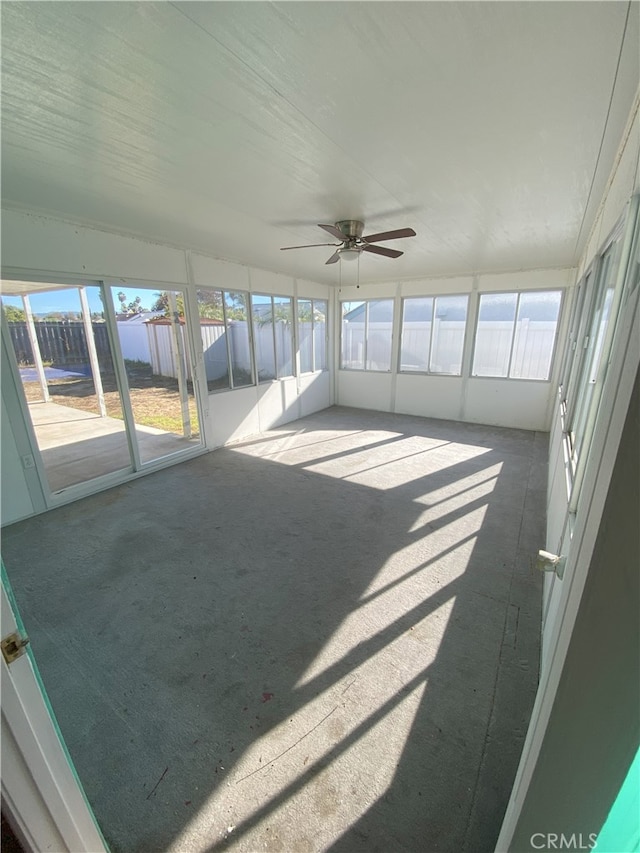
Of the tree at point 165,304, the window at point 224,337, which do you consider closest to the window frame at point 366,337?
the window at point 224,337

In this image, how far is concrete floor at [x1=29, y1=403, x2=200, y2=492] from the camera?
4.16 meters

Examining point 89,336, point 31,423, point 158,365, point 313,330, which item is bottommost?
point 31,423

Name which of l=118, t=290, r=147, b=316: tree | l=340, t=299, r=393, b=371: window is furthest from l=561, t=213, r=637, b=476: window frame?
l=118, t=290, r=147, b=316: tree

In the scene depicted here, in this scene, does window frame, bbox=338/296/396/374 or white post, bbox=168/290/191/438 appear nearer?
white post, bbox=168/290/191/438

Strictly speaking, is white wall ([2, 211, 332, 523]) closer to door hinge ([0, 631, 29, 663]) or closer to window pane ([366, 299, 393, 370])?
window pane ([366, 299, 393, 370])

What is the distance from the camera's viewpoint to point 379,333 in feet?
23.6

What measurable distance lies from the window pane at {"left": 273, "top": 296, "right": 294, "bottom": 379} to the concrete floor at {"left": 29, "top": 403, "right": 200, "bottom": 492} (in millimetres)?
2216

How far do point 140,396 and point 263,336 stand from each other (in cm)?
227

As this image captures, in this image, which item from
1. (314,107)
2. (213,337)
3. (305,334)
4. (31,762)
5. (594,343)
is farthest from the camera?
(305,334)

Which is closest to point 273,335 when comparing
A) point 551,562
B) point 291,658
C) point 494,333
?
point 494,333

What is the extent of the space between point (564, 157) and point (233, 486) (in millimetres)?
3936

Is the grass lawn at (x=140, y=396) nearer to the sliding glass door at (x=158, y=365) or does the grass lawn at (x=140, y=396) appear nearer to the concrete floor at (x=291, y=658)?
A: the sliding glass door at (x=158, y=365)

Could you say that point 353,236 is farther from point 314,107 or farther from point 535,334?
point 535,334

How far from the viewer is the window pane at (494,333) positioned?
19.3 feet
